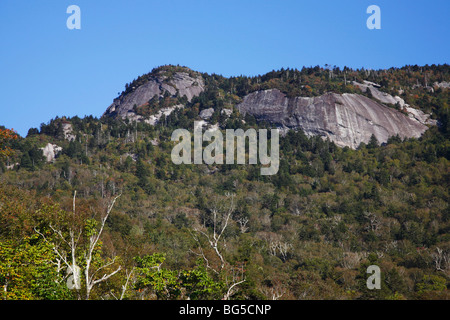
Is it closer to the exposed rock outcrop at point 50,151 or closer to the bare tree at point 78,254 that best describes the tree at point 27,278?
the bare tree at point 78,254


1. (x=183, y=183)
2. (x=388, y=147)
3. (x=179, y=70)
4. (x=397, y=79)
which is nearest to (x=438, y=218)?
(x=388, y=147)

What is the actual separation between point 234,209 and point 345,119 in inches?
2274

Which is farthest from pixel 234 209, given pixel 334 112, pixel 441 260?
pixel 334 112

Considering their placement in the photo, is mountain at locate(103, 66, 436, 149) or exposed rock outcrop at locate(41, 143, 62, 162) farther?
mountain at locate(103, 66, 436, 149)

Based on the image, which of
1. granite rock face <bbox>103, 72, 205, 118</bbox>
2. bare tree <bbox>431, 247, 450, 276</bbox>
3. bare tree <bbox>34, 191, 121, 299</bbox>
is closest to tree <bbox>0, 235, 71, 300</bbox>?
bare tree <bbox>34, 191, 121, 299</bbox>

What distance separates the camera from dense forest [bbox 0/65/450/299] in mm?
23844

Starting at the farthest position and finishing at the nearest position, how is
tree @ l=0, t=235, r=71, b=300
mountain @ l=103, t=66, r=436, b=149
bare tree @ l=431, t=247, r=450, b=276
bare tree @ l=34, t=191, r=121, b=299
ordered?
1. mountain @ l=103, t=66, r=436, b=149
2. bare tree @ l=431, t=247, r=450, b=276
3. tree @ l=0, t=235, r=71, b=300
4. bare tree @ l=34, t=191, r=121, b=299

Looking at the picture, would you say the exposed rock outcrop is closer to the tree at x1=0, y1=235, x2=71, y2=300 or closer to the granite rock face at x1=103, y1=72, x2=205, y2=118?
the granite rock face at x1=103, y1=72, x2=205, y2=118

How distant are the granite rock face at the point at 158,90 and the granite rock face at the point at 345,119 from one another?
47566 millimetres

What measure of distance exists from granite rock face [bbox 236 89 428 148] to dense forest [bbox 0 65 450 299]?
3757mm

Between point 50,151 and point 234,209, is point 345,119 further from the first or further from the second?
point 50,151

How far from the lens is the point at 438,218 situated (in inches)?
3054

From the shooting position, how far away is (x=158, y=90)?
17675cm

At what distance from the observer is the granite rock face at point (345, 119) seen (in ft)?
424
